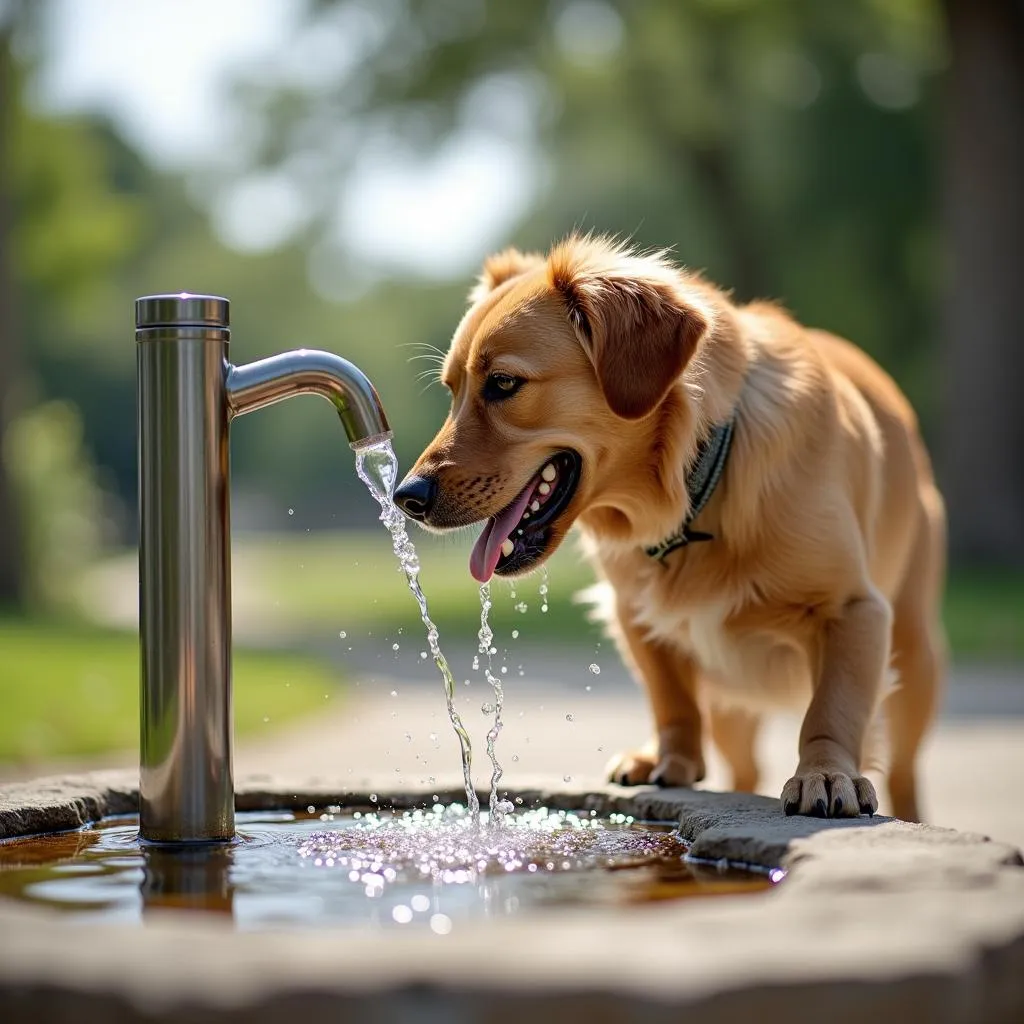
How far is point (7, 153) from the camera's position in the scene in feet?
55.5

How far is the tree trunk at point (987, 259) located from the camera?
1766 cm

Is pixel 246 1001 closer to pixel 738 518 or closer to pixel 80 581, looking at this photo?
pixel 738 518

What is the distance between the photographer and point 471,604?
61.8 ft

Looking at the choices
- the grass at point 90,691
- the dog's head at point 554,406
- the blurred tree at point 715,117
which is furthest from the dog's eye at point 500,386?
the blurred tree at point 715,117

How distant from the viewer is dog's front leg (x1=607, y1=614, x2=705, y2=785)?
3850 mm

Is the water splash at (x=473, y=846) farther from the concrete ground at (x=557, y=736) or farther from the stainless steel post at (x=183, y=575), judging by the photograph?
the concrete ground at (x=557, y=736)

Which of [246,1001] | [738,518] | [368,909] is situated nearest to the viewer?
[246,1001]

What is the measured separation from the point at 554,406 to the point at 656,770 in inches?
38.0

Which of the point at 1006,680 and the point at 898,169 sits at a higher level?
the point at 898,169

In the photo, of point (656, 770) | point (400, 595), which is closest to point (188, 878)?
point (656, 770)

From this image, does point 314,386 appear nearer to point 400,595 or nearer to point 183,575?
point 183,575

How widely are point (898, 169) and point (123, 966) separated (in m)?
27.3

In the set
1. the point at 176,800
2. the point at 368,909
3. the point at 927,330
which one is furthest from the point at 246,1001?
the point at 927,330

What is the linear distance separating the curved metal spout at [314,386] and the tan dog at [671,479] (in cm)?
86
